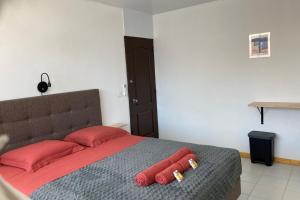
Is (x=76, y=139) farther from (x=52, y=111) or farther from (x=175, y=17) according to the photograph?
(x=175, y=17)

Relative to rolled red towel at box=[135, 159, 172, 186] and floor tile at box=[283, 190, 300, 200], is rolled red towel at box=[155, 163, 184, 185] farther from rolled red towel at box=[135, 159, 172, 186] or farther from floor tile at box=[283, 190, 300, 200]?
floor tile at box=[283, 190, 300, 200]

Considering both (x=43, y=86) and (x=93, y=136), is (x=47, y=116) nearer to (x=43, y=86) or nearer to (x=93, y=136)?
(x=43, y=86)

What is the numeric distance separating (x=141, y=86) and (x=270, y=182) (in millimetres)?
2502

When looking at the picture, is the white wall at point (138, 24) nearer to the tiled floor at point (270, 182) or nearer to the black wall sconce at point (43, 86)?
the black wall sconce at point (43, 86)

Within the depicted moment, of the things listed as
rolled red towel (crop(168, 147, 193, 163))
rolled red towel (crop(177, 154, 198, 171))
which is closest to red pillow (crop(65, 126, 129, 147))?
rolled red towel (crop(168, 147, 193, 163))

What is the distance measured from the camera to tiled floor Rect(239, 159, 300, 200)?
114 inches

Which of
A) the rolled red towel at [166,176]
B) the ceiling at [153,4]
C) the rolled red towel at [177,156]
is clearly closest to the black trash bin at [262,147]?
the rolled red towel at [177,156]

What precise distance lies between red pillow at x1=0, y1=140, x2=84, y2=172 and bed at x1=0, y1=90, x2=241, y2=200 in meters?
0.06

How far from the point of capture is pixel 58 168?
233 cm

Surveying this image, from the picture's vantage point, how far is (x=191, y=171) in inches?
84.4

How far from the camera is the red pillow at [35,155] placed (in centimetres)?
234

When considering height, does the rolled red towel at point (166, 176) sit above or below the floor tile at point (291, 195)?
above

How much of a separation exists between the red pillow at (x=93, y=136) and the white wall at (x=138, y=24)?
1.77 meters

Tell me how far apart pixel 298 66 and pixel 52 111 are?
327cm
